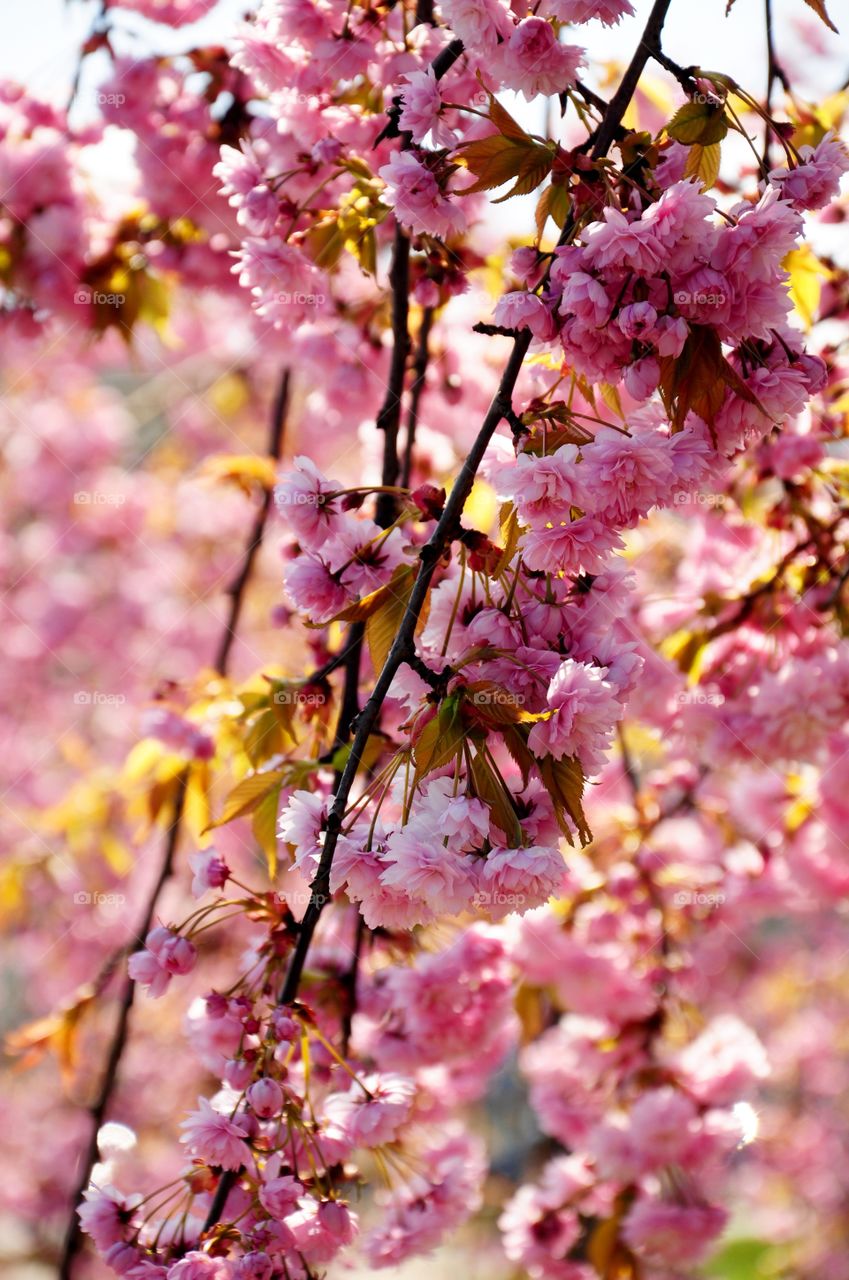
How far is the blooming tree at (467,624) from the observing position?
862 millimetres

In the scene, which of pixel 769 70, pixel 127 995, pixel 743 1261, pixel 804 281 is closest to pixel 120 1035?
pixel 127 995

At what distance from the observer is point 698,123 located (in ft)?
3.03

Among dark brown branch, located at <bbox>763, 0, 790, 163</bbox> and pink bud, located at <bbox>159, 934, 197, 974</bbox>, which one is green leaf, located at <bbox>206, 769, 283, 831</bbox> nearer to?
pink bud, located at <bbox>159, 934, 197, 974</bbox>

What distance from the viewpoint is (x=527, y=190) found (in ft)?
3.06

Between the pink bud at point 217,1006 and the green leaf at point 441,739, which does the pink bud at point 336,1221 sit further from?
the green leaf at point 441,739

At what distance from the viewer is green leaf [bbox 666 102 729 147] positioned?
92cm

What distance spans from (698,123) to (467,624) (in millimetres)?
469

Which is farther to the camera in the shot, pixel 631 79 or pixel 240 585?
pixel 240 585

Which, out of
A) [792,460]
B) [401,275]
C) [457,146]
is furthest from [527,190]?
[792,460]

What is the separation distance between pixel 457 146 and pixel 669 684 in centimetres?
96

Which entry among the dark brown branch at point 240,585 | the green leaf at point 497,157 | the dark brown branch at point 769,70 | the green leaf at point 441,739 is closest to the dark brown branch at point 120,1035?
the dark brown branch at point 240,585

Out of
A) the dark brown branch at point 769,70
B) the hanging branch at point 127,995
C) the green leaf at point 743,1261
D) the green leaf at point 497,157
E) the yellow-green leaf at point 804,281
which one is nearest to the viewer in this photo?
the green leaf at point 497,157

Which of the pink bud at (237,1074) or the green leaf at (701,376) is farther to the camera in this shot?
the pink bud at (237,1074)

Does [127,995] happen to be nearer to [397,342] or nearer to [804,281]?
[397,342]
